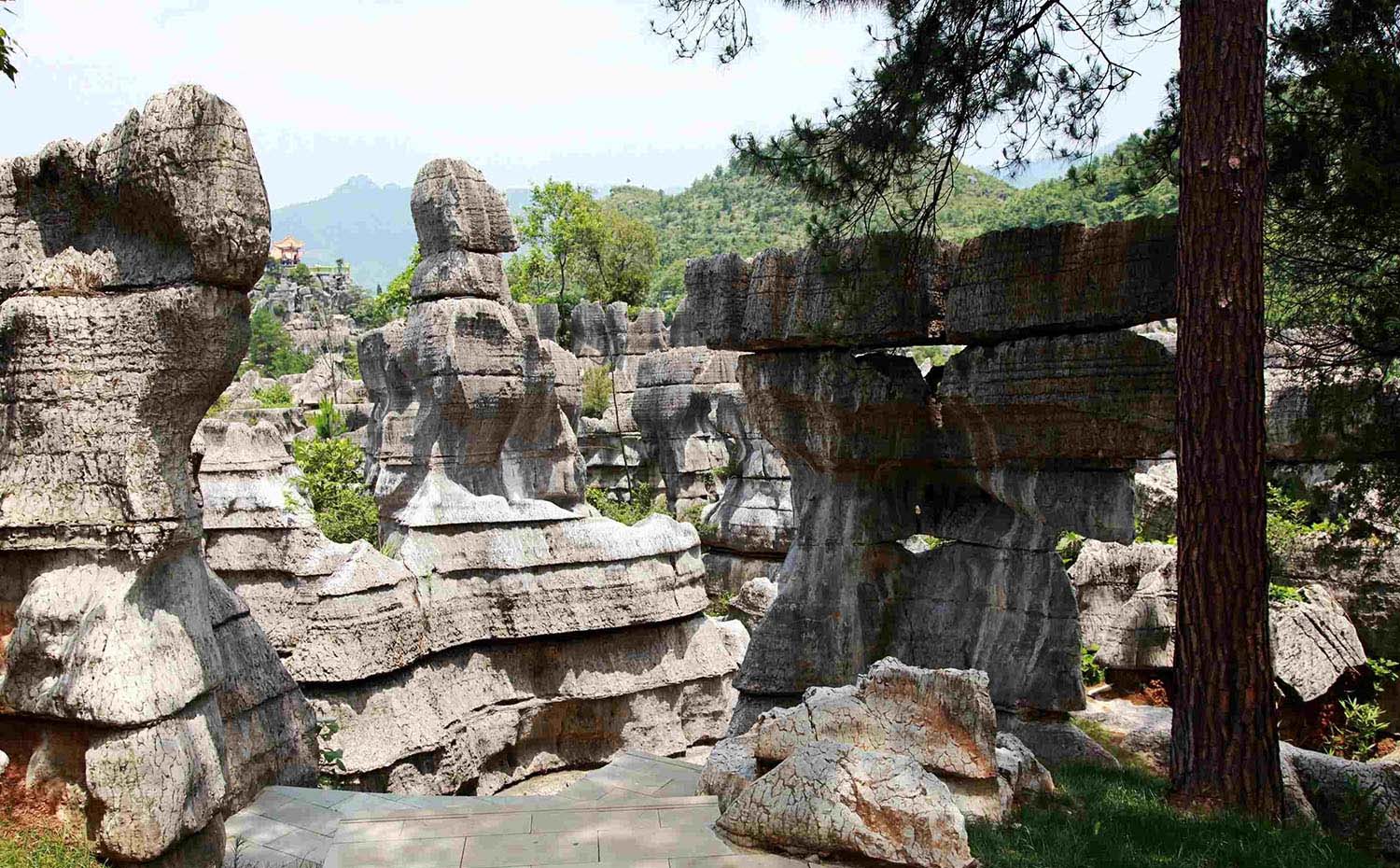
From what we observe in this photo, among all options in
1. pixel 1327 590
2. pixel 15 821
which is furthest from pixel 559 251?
pixel 15 821

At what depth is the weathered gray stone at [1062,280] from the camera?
5.25 metres

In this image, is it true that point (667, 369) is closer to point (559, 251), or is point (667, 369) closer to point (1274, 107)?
point (1274, 107)

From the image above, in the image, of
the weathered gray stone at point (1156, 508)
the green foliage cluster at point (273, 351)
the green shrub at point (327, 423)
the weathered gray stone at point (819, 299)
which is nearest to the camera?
the weathered gray stone at point (819, 299)

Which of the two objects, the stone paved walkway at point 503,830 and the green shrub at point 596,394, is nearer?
the stone paved walkway at point 503,830

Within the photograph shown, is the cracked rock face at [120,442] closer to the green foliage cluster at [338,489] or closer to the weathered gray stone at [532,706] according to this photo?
the weathered gray stone at [532,706]

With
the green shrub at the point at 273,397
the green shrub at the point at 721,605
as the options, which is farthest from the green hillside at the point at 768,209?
the green shrub at the point at 273,397

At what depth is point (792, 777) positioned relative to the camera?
3.80 meters

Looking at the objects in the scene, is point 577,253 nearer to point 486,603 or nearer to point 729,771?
point 486,603

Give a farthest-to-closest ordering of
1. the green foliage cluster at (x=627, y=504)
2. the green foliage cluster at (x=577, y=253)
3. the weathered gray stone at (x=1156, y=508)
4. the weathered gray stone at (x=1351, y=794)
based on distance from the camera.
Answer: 1. the green foliage cluster at (x=577, y=253)
2. the green foliage cluster at (x=627, y=504)
3. the weathered gray stone at (x=1156, y=508)
4. the weathered gray stone at (x=1351, y=794)

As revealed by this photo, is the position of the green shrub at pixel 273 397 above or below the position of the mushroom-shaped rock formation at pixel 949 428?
above

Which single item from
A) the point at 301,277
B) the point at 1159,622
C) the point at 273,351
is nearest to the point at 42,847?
the point at 1159,622

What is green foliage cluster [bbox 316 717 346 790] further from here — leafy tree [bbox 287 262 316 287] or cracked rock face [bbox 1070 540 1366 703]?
leafy tree [bbox 287 262 316 287]

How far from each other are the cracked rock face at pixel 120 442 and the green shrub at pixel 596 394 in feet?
55.2

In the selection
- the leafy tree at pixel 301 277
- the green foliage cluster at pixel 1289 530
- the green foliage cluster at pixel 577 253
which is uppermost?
the leafy tree at pixel 301 277
